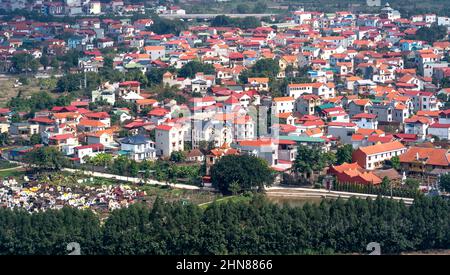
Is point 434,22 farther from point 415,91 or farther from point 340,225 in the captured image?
point 340,225

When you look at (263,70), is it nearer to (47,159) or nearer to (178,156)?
(178,156)

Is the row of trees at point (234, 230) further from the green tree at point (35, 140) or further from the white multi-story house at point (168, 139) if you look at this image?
the green tree at point (35, 140)

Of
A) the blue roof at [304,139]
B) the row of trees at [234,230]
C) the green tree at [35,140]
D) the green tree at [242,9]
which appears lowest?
the green tree at [35,140]

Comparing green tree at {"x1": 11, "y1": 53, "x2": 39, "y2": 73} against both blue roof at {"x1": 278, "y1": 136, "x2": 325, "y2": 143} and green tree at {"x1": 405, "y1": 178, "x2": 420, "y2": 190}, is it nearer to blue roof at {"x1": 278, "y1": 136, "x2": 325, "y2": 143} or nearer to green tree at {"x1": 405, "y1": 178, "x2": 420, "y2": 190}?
blue roof at {"x1": 278, "y1": 136, "x2": 325, "y2": 143}

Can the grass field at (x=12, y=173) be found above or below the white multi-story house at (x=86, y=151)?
below

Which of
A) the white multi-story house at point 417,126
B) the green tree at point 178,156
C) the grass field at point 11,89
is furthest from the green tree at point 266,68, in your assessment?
the green tree at point 178,156

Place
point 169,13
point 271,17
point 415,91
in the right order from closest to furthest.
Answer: point 415,91, point 271,17, point 169,13
